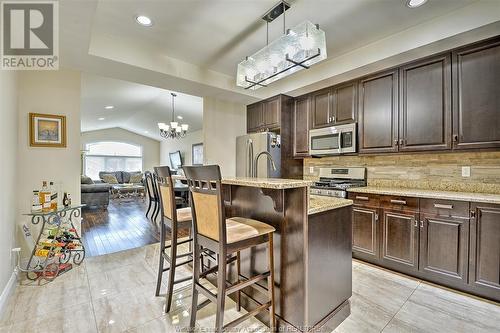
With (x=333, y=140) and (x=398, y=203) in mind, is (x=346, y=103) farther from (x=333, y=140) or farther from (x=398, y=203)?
(x=398, y=203)

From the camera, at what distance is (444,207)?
2.19 metres

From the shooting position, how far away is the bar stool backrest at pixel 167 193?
1.87 meters

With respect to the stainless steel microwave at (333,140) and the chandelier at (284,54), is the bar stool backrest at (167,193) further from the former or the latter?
the stainless steel microwave at (333,140)

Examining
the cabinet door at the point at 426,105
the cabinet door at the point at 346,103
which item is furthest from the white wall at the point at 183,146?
the cabinet door at the point at 426,105

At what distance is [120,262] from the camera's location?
9.29 feet

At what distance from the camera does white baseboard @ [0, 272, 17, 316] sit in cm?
185

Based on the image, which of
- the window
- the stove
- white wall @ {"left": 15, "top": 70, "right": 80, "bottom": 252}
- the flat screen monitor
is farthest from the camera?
the window

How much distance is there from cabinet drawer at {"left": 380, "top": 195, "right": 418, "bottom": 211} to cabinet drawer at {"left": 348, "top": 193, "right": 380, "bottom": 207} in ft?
0.21

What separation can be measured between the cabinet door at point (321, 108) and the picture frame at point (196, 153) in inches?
250

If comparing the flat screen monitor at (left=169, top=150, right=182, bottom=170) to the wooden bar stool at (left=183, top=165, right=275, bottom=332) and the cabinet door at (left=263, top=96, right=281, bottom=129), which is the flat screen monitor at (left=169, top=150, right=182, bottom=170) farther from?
the wooden bar stool at (left=183, top=165, right=275, bottom=332)

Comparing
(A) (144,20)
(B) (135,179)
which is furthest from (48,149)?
(B) (135,179)

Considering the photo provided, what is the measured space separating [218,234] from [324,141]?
253cm

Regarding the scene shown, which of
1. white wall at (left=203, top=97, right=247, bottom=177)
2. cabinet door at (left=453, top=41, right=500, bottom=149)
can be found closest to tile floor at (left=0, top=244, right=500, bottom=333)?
cabinet door at (left=453, top=41, right=500, bottom=149)
